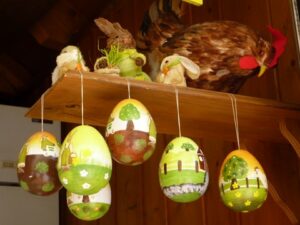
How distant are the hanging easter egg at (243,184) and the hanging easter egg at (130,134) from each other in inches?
5.9

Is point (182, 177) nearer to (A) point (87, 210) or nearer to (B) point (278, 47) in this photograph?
(A) point (87, 210)

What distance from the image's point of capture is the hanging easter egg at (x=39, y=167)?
0.82 m

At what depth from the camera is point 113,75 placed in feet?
2.89

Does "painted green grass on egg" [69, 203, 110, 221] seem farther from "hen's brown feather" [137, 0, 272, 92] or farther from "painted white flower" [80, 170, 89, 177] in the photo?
"hen's brown feather" [137, 0, 272, 92]

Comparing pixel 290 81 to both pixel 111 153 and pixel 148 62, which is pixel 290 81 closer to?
pixel 148 62

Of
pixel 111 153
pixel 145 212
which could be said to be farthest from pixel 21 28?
pixel 111 153

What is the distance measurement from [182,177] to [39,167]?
226 mm

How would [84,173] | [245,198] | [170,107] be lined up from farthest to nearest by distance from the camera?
[170,107] < [245,198] < [84,173]

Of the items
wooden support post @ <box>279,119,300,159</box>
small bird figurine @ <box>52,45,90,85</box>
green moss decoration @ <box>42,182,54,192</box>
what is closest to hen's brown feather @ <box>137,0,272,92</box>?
wooden support post @ <box>279,119,300,159</box>

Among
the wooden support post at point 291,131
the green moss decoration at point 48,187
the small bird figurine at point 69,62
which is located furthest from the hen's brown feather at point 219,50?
the green moss decoration at point 48,187

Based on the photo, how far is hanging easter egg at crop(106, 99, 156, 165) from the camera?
31.0 inches

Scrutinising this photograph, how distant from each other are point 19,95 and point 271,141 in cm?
174

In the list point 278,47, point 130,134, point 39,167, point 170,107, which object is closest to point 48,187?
point 39,167

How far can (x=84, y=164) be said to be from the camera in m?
0.73
